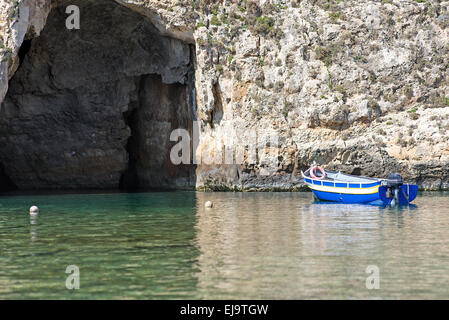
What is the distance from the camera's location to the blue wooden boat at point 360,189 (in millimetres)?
33875

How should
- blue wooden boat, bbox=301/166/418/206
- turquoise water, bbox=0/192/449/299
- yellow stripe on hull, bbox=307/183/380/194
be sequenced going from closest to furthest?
turquoise water, bbox=0/192/449/299, blue wooden boat, bbox=301/166/418/206, yellow stripe on hull, bbox=307/183/380/194

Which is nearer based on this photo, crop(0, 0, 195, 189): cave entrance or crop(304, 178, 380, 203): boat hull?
crop(304, 178, 380, 203): boat hull

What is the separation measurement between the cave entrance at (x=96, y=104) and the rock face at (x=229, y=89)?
0.10m

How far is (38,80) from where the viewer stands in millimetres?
53156

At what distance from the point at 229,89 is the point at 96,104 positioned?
1250 cm

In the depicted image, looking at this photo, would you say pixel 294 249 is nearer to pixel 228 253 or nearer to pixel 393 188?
pixel 228 253

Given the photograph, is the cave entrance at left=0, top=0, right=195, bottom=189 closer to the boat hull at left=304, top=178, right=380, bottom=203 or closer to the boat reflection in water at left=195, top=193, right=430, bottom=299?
the boat hull at left=304, top=178, right=380, bottom=203

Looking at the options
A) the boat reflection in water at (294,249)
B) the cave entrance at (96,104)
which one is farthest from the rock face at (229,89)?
the boat reflection in water at (294,249)

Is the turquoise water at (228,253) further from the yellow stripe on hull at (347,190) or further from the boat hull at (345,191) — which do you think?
the boat hull at (345,191)

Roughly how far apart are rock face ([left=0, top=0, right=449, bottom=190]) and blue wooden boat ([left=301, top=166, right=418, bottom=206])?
8.30 m

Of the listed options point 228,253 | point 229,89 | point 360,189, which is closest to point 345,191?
point 360,189

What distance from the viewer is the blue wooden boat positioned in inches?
1334

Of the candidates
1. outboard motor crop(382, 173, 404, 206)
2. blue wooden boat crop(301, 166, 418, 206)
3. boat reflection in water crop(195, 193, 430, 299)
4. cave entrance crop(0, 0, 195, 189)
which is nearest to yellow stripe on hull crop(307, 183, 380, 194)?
blue wooden boat crop(301, 166, 418, 206)
